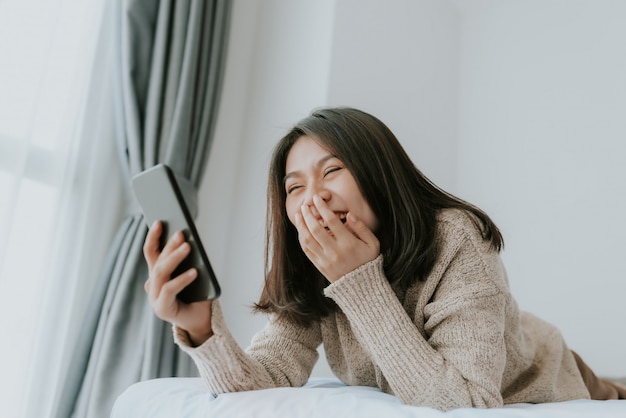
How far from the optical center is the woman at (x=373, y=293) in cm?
90

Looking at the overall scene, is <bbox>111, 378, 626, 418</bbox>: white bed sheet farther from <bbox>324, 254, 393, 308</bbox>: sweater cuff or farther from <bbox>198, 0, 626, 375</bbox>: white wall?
<bbox>198, 0, 626, 375</bbox>: white wall

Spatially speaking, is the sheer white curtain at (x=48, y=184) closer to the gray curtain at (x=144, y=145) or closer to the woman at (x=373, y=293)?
the gray curtain at (x=144, y=145)

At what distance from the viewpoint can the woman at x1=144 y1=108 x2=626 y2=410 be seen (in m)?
0.90

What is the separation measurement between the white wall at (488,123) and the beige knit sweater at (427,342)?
2.75ft

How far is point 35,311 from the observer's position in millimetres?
1541

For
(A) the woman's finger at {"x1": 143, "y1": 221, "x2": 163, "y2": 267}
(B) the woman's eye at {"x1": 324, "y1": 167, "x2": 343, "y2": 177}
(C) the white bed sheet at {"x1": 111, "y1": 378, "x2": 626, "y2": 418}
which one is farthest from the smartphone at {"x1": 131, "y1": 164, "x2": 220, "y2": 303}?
(B) the woman's eye at {"x1": 324, "y1": 167, "x2": 343, "y2": 177}

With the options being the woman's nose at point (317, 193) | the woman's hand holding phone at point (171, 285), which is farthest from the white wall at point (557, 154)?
the woman's hand holding phone at point (171, 285)

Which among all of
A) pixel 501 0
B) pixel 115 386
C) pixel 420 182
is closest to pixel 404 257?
pixel 420 182

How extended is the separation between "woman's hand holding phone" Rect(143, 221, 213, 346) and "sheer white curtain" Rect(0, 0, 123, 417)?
0.77m

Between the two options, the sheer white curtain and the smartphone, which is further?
the sheer white curtain

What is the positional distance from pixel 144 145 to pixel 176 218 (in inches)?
40.5

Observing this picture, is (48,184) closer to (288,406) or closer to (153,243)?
(153,243)

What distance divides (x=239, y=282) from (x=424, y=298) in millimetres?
1119

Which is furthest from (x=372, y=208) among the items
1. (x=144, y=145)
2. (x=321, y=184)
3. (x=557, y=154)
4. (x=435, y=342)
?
(x=557, y=154)
